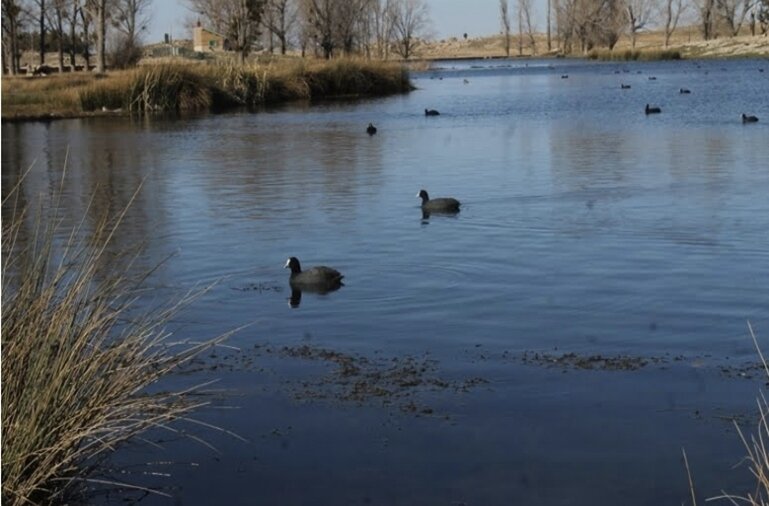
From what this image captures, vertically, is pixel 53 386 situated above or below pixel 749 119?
below

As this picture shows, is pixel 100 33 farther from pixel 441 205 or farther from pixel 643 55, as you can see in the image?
pixel 643 55

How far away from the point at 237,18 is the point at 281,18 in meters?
16.0

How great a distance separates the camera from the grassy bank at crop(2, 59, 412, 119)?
38406mm

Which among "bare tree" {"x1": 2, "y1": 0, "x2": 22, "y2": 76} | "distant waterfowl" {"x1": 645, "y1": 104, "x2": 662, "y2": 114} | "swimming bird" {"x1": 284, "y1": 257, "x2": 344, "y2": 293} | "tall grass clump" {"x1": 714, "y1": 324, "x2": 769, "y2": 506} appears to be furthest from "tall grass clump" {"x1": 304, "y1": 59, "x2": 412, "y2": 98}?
"tall grass clump" {"x1": 714, "y1": 324, "x2": 769, "y2": 506}

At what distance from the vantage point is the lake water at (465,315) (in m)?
6.18

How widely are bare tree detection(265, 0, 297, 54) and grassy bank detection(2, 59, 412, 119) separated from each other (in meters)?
30.4

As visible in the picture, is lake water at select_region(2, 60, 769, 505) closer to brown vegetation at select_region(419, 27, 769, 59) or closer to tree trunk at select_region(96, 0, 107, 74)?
tree trunk at select_region(96, 0, 107, 74)

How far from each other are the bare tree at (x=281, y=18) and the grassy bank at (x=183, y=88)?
30400 mm

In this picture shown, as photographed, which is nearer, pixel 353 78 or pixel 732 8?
pixel 353 78

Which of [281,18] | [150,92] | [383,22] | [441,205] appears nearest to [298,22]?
[281,18]

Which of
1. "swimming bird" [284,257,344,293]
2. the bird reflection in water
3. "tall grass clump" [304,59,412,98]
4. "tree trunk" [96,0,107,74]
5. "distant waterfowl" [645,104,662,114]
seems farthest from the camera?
"tree trunk" [96,0,107,74]

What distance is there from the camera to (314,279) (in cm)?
1039

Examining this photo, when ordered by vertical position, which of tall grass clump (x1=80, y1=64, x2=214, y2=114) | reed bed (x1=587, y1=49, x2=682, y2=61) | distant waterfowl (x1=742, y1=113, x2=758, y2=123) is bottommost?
distant waterfowl (x1=742, y1=113, x2=758, y2=123)

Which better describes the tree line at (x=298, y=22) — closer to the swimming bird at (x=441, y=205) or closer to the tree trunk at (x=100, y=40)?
the tree trunk at (x=100, y=40)
